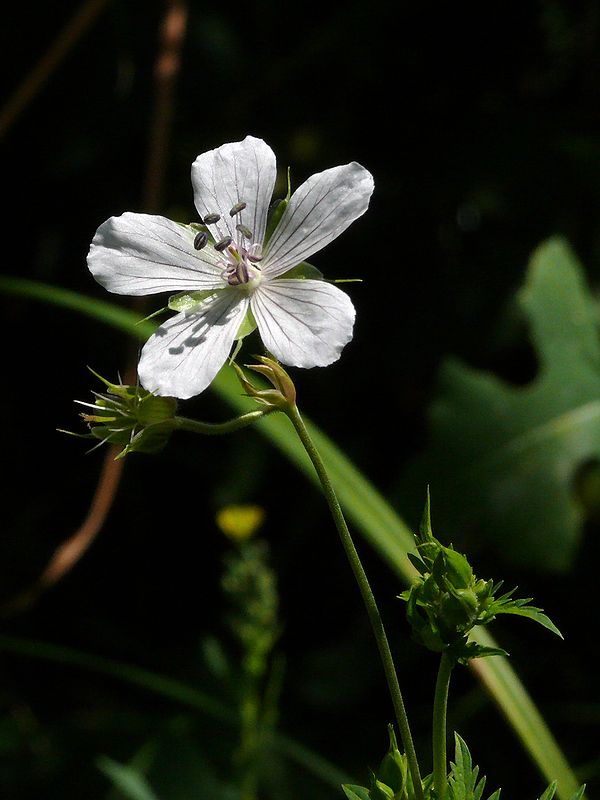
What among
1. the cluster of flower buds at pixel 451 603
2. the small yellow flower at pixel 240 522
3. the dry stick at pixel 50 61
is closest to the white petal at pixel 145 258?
the cluster of flower buds at pixel 451 603

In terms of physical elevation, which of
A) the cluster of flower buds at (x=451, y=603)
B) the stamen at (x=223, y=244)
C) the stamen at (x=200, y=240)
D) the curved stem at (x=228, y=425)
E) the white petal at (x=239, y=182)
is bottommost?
the cluster of flower buds at (x=451, y=603)

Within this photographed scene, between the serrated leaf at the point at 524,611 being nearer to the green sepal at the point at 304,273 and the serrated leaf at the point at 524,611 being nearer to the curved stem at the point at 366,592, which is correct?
the curved stem at the point at 366,592

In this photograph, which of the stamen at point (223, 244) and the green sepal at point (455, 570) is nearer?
the green sepal at point (455, 570)

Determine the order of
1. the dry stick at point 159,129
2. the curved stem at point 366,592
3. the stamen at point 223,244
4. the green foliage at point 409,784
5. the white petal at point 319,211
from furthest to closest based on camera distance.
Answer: the dry stick at point 159,129 < the stamen at point 223,244 < the white petal at point 319,211 < the green foliage at point 409,784 < the curved stem at point 366,592

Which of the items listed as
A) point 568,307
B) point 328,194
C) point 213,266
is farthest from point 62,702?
point 328,194

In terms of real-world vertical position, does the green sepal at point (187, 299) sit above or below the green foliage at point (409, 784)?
above

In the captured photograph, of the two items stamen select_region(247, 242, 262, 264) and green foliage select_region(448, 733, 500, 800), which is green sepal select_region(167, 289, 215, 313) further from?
green foliage select_region(448, 733, 500, 800)
